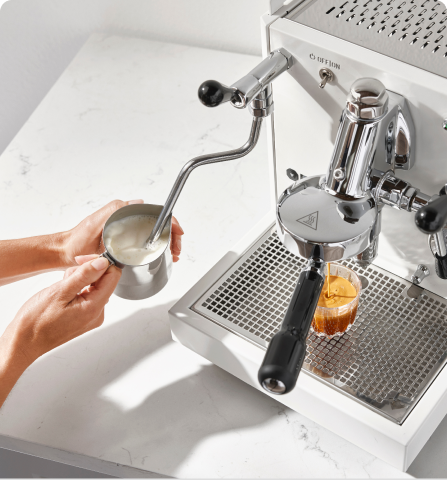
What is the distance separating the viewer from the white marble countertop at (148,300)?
76 centimetres

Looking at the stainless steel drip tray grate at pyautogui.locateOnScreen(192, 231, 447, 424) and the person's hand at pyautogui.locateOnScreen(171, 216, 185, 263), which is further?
the person's hand at pyautogui.locateOnScreen(171, 216, 185, 263)

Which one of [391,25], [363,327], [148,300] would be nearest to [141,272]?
[148,300]

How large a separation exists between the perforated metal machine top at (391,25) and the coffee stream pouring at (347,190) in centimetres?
5

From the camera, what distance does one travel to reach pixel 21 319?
0.79 metres

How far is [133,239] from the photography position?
0.82m

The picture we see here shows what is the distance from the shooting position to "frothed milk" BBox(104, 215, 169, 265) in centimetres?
80

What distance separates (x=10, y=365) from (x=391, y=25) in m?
0.62

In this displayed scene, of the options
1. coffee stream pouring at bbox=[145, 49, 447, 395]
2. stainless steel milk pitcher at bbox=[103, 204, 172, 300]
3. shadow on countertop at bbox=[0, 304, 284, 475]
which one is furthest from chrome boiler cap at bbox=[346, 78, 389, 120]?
shadow on countertop at bbox=[0, 304, 284, 475]

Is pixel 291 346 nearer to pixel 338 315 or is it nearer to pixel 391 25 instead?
pixel 338 315

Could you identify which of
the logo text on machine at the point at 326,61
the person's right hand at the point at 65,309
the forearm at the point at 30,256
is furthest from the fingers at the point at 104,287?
the logo text on machine at the point at 326,61

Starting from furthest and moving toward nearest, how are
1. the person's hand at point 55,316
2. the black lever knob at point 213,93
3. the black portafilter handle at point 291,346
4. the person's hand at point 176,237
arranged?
the person's hand at point 176,237 < the person's hand at point 55,316 < the black lever knob at point 213,93 < the black portafilter handle at point 291,346

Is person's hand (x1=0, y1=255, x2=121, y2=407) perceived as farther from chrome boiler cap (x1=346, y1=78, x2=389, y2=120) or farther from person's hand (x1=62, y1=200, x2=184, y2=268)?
chrome boiler cap (x1=346, y1=78, x2=389, y2=120)

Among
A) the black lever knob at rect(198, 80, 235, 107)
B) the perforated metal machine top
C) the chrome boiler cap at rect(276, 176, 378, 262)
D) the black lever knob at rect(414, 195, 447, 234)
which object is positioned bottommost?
the chrome boiler cap at rect(276, 176, 378, 262)

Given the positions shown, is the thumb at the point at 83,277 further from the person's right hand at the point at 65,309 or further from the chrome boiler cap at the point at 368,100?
the chrome boiler cap at the point at 368,100
